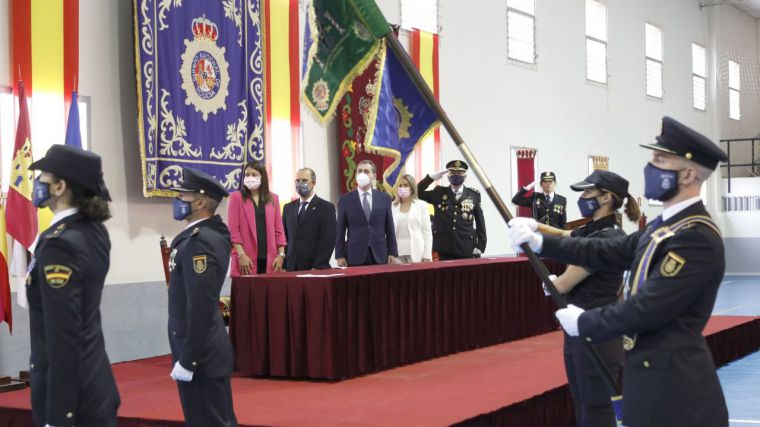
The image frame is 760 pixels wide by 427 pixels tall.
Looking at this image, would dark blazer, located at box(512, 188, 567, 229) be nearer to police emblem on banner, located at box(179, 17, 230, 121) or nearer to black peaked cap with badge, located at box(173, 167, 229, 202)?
police emblem on banner, located at box(179, 17, 230, 121)

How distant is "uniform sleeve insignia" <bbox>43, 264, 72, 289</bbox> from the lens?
8.70 ft

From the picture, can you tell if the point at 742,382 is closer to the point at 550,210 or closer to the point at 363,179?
the point at 363,179

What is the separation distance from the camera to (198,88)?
771 cm

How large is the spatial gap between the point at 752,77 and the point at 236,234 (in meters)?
18.5

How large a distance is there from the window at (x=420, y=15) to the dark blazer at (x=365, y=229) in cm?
364

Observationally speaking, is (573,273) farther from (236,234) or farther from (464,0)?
(464,0)

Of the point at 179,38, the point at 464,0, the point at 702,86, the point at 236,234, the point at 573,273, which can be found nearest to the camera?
the point at 573,273

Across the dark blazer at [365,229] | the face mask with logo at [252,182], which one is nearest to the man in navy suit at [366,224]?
the dark blazer at [365,229]

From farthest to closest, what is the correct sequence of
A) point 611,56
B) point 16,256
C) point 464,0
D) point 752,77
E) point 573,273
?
point 752,77
point 611,56
point 464,0
point 16,256
point 573,273

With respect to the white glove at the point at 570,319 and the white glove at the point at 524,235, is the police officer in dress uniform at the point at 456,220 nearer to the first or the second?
the white glove at the point at 524,235

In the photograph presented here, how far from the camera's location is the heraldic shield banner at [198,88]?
24.0 feet

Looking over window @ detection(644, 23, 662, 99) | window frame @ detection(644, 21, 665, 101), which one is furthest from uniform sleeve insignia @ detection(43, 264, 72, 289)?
window @ detection(644, 23, 662, 99)

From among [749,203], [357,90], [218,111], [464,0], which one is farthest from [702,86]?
[218,111]

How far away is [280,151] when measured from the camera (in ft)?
29.1
